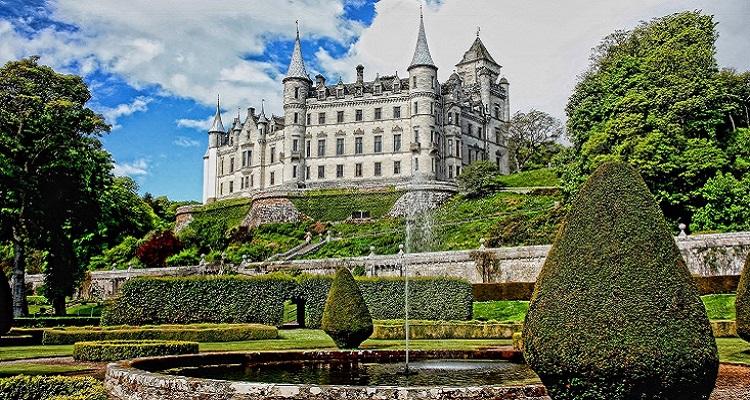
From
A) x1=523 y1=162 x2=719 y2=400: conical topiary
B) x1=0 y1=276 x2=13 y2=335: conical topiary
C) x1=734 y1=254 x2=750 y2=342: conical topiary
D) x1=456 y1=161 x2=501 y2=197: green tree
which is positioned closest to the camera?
x1=523 y1=162 x2=719 y2=400: conical topiary

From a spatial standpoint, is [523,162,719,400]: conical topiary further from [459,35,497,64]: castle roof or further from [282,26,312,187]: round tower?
[459,35,497,64]: castle roof

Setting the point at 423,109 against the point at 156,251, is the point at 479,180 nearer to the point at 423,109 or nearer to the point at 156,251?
the point at 423,109

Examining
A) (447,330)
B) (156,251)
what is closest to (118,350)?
(447,330)

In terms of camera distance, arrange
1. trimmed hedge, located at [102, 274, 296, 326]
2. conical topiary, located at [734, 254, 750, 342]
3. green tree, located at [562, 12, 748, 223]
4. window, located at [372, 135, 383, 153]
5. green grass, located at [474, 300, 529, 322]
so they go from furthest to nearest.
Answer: window, located at [372, 135, 383, 153], green tree, located at [562, 12, 748, 223], green grass, located at [474, 300, 529, 322], trimmed hedge, located at [102, 274, 296, 326], conical topiary, located at [734, 254, 750, 342]

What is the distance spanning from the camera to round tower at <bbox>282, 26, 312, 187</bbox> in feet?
246

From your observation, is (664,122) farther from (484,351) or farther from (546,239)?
(484,351)

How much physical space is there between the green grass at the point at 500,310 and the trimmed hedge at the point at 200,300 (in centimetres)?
850

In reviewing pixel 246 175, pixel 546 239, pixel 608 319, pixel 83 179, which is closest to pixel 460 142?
pixel 246 175

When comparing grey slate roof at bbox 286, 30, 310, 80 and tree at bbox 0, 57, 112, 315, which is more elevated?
grey slate roof at bbox 286, 30, 310, 80

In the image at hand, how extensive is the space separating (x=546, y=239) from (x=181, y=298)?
23894mm

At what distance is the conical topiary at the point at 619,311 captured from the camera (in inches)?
285

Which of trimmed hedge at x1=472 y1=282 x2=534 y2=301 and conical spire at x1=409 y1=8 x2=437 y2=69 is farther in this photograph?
conical spire at x1=409 y1=8 x2=437 y2=69

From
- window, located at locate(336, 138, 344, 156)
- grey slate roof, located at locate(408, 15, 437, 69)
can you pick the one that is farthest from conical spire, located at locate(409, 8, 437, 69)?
window, located at locate(336, 138, 344, 156)

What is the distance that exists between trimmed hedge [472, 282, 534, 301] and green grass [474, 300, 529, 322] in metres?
0.28
